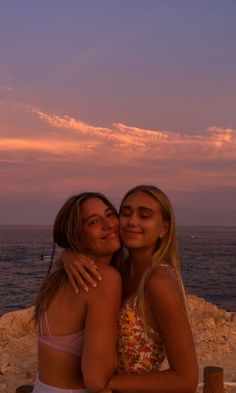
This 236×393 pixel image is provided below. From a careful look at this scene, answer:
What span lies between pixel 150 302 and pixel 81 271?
0.43m

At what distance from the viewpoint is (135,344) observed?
10.7 feet

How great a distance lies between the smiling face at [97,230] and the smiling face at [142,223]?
0.07 metres

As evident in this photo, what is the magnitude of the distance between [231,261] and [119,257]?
7664cm

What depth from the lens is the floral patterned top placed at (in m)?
3.22

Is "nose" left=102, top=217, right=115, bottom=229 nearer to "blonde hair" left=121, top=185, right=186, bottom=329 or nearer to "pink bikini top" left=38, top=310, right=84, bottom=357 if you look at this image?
"blonde hair" left=121, top=185, right=186, bottom=329

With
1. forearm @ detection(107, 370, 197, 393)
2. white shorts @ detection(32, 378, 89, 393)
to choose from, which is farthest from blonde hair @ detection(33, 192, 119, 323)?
forearm @ detection(107, 370, 197, 393)

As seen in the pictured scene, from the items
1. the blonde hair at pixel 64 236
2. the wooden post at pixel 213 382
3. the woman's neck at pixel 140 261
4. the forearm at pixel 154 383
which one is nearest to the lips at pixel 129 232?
the woman's neck at pixel 140 261

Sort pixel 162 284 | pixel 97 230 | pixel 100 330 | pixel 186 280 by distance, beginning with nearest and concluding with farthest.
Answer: pixel 100 330 → pixel 162 284 → pixel 97 230 → pixel 186 280

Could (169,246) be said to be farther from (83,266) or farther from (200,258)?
(200,258)

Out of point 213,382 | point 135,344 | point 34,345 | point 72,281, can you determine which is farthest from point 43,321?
point 34,345

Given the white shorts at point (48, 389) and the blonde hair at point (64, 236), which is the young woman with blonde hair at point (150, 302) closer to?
the blonde hair at point (64, 236)

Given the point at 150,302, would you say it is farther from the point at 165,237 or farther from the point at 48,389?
the point at 48,389

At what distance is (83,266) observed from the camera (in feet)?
10.1

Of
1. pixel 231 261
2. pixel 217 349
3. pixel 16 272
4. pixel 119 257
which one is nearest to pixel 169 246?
pixel 119 257
